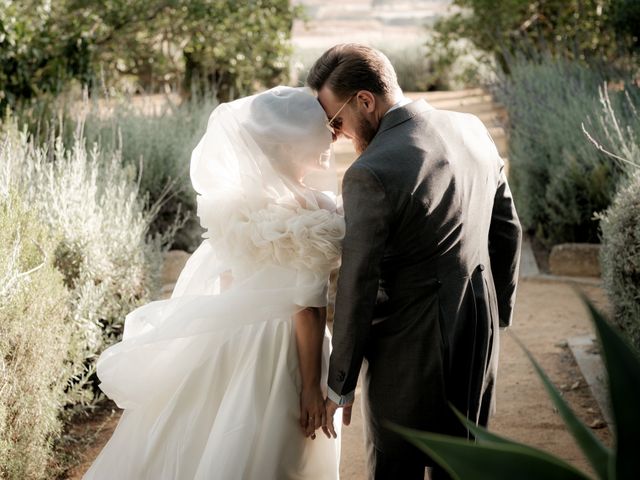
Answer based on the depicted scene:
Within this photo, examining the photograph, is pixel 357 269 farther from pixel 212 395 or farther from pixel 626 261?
pixel 626 261

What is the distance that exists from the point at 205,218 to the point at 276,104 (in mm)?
397

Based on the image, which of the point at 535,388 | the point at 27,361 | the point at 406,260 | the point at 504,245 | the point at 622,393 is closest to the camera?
the point at 622,393

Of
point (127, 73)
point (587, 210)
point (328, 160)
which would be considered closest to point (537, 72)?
point (587, 210)

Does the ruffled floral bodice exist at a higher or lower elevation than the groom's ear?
lower

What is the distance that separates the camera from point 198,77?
970cm

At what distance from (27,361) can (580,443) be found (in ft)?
7.48

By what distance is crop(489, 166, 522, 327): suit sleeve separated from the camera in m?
2.60

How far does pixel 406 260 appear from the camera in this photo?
2.24 metres

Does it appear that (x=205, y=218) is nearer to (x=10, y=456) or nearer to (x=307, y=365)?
(x=307, y=365)

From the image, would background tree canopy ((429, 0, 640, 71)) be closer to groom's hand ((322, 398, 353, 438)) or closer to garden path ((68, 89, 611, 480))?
garden path ((68, 89, 611, 480))

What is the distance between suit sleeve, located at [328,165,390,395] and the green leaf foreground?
863 millimetres

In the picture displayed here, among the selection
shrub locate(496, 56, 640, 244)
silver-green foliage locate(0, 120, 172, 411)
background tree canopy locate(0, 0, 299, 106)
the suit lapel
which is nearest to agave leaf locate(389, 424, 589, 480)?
the suit lapel

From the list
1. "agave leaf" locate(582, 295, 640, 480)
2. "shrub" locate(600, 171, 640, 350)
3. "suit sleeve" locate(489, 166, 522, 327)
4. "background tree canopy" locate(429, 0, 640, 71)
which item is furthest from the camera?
"background tree canopy" locate(429, 0, 640, 71)

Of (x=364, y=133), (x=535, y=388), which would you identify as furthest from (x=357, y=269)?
(x=535, y=388)
